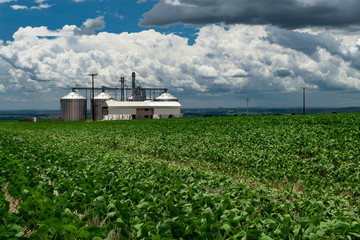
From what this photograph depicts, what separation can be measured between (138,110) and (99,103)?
44.7ft

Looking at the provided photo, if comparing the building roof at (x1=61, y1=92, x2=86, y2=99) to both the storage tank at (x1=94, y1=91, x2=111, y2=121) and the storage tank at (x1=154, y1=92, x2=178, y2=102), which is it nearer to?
the storage tank at (x1=94, y1=91, x2=111, y2=121)

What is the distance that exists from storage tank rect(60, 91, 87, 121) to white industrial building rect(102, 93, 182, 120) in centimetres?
1129

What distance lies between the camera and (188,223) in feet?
14.6

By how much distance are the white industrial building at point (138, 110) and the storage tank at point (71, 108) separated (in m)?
11.3

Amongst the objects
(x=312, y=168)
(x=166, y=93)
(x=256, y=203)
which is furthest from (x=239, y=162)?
(x=166, y=93)

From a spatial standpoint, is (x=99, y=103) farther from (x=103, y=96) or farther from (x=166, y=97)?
(x=166, y=97)

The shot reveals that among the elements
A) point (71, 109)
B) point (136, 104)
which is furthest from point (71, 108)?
point (136, 104)

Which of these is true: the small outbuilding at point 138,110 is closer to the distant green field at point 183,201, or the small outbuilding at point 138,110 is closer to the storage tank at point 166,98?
the storage tank at point 166,98

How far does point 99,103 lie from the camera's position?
82.3 m

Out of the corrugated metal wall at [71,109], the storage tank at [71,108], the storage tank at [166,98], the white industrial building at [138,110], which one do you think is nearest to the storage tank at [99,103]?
the storage tank at [71,108]

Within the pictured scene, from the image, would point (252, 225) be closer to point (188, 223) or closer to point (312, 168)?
point (188, 223)

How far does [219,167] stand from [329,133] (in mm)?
11781

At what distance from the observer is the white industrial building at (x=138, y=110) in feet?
236

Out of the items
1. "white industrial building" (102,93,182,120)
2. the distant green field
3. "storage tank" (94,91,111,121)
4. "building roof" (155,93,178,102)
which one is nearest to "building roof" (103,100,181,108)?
"white industrial building" (102,93,182,120)
